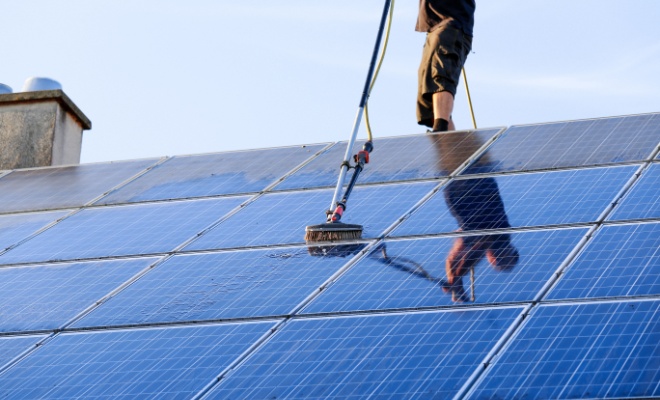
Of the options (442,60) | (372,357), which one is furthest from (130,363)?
(442,60)

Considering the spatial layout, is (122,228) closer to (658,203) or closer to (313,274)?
(313,274)

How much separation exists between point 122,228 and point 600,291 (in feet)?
18.1

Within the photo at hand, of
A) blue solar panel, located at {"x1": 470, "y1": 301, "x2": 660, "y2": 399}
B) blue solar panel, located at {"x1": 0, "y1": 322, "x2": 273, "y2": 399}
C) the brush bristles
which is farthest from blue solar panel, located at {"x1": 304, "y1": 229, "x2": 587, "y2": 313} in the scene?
blue solar panel, located at {"x1": 0, "y1": 322, "x2": 273, "y2": 399}

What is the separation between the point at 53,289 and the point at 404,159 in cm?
423

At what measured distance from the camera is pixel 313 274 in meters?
10.7

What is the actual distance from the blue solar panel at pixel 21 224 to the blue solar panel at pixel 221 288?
2.52m

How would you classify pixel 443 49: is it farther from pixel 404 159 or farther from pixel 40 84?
pixel 40 84

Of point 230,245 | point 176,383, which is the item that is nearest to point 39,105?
point 230,245

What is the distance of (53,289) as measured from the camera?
37.6 ft

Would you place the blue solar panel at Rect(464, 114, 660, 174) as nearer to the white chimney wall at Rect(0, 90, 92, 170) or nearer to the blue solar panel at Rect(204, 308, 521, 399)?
the blue solar panel at Rect(204, 308, 521, 399)

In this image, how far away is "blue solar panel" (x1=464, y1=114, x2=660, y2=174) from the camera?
1269 centimetres

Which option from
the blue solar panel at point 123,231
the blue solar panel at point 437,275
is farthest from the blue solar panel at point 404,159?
the blue solar panel at point 437,275

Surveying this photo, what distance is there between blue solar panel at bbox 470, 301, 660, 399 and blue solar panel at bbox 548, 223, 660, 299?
0.85 ft

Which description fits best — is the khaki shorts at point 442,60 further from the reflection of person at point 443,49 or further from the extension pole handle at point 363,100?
the extension pole handle at point 363,100
